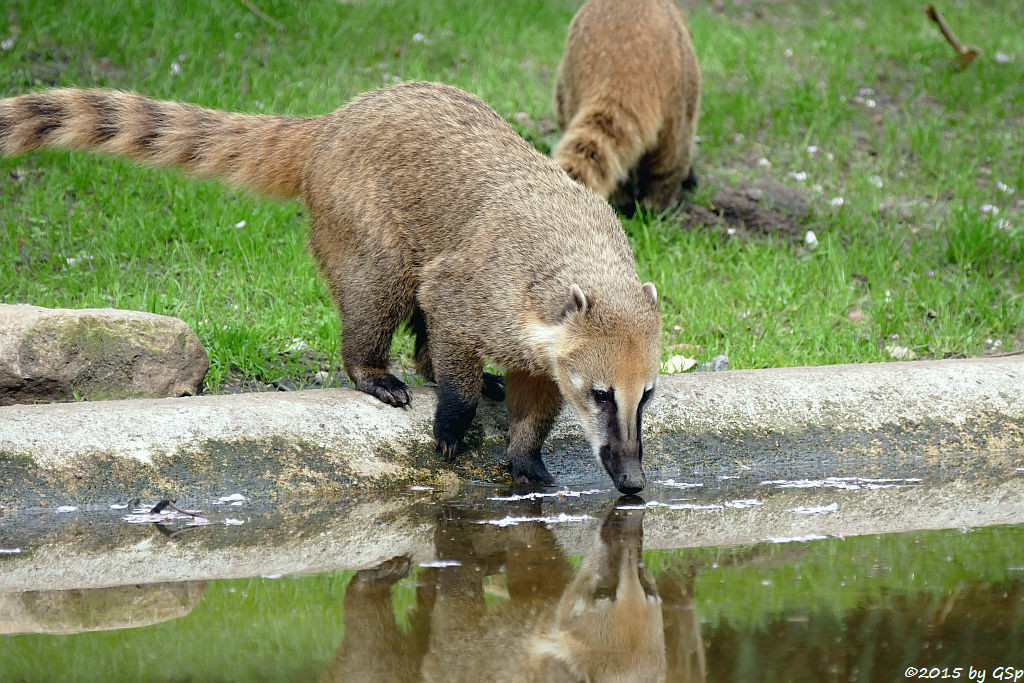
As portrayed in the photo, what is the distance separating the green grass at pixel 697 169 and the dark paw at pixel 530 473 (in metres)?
1.46

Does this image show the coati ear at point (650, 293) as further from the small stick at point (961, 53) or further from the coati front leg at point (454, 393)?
the small stick at point (961, 53)

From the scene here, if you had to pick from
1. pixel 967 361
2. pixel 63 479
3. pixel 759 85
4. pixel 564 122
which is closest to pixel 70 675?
pixel 63 479

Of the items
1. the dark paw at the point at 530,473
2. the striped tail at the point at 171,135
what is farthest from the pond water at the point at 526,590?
the striped tail at the point at 171,135

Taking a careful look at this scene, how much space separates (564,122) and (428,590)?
4619mm

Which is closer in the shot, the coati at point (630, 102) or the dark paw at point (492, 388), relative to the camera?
the dark paw at point (492, 388)

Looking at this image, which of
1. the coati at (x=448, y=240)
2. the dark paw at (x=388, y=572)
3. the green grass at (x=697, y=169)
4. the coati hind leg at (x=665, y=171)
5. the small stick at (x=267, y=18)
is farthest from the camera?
the small stick at (x=267, y=18)

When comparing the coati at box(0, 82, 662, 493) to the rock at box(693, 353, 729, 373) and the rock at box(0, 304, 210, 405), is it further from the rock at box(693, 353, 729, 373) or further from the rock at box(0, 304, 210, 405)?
the rock at box(693, 353, 729, 373)

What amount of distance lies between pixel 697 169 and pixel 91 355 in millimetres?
4144

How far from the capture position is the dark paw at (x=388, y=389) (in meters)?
4.15

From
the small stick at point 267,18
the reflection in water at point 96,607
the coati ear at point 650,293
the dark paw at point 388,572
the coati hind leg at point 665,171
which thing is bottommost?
the coati hind leg at point 665,171

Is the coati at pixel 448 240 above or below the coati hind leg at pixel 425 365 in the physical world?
above

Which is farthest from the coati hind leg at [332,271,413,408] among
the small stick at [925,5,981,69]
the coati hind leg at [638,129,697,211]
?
the small stick at [925,5,981,69]

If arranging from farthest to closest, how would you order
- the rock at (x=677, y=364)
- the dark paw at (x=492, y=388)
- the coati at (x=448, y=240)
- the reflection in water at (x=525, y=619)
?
the rock at (x=677, y=364) < the dark paw at (x=492, y=388) < the coati at (x=448, y=240) < the reflection in water at (x=525, y=619)

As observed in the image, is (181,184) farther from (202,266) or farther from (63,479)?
(63,479)
